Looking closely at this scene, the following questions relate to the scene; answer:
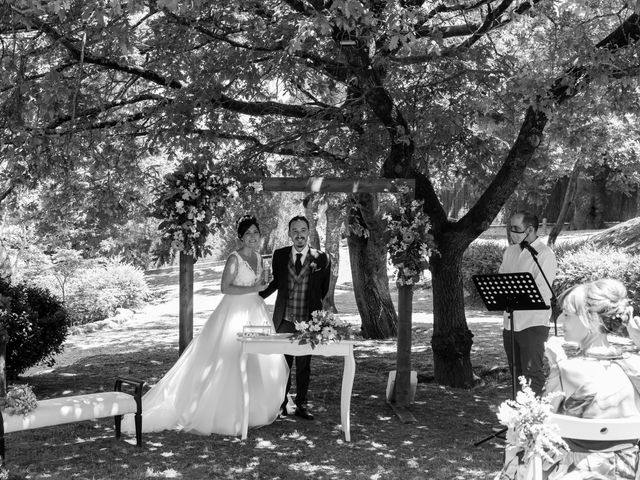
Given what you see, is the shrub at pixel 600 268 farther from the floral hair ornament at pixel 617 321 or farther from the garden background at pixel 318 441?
the floral hair ornament at pixel 617 321

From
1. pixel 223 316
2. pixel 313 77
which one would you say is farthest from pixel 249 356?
pixel 313 77

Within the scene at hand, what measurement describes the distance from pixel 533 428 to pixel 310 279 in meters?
4.81

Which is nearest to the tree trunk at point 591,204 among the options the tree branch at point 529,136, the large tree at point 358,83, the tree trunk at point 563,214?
the tree trunk at point 563,214

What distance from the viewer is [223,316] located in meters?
7.91

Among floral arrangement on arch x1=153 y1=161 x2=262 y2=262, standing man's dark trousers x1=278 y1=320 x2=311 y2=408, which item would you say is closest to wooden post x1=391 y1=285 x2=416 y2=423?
standing man's dark trousers x1=278 y1=320 x2=311 y2=408

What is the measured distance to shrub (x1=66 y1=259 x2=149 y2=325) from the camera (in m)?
21.6

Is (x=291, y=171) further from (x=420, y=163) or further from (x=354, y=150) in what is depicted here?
(x=420, y=163)

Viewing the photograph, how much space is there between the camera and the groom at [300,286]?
26.4ft

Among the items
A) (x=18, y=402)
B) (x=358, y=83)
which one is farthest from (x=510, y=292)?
(x=18, y=402)

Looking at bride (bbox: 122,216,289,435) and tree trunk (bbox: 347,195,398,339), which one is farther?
tree trunk (bbox: 347,195,398,339)

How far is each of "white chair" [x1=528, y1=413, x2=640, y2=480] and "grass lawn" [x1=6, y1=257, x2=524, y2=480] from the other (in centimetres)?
294

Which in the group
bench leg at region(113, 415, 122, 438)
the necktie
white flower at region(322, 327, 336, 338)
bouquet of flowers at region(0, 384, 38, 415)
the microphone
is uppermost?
the microphone

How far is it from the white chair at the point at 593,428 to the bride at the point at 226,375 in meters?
4.52

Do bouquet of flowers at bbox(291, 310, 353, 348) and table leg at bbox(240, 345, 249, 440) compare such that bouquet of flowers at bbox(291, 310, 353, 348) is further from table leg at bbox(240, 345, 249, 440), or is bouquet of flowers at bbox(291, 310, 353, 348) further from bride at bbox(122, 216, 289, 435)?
bride at bbox(122, 216, 289, 435)
